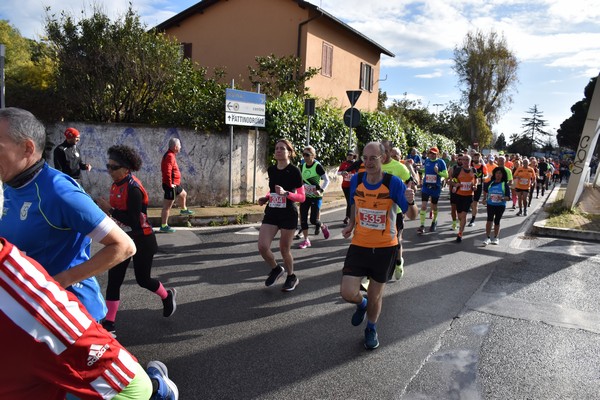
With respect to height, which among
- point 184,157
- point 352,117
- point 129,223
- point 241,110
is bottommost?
point 129,223

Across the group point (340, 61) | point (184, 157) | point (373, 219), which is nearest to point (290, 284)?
point (373, 219)

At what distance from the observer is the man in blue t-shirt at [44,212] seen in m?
1.99

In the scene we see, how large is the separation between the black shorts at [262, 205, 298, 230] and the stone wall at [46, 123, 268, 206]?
650 centimetres

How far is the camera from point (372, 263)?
4121mm

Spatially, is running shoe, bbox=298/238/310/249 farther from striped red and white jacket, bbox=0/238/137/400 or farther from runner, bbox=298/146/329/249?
striped red and white jacket, bbox=0/238/137/400

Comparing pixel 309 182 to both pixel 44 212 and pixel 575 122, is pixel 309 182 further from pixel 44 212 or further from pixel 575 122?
pixel 575 122

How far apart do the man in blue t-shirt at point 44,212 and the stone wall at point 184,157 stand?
30.8 ft

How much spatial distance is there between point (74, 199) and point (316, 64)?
66.2 ft

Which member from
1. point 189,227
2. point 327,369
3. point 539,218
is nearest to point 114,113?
point 189,227

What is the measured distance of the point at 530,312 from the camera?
5277 millimetres

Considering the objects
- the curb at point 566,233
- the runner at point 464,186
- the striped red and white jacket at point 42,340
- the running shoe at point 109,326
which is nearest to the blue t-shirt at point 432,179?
the runner at point 464,186

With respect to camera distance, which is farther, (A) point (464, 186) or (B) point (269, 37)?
(B) point (269, 37)

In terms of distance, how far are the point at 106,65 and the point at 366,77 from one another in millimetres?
18076

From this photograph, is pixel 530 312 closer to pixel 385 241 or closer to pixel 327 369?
pixel 385 241
